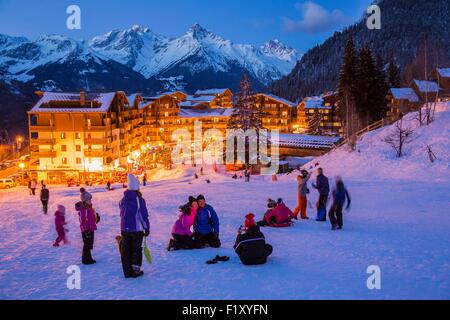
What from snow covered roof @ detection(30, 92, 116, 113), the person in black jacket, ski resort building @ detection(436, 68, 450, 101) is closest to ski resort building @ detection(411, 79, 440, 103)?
ski resort building @ detection(436, 68, 450, 101)

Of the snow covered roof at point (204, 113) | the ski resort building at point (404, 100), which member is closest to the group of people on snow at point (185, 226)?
the ski resort building at point (404, 100)

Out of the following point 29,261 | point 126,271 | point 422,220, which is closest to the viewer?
point 126,271

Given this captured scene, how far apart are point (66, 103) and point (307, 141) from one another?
37673 millimetres

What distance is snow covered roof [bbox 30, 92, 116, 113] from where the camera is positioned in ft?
199

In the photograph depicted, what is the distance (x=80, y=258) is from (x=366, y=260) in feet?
23.4

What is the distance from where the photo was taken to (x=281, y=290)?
7746 millimetres

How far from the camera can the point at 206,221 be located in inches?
433

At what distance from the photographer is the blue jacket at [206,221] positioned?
36.0ft

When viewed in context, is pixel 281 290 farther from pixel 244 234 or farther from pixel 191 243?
pixel 191 243

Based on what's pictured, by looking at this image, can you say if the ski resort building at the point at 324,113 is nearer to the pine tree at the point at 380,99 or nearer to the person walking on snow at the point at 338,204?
the pine tree at the point at 380,99

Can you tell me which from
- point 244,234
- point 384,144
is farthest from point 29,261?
point 384,144

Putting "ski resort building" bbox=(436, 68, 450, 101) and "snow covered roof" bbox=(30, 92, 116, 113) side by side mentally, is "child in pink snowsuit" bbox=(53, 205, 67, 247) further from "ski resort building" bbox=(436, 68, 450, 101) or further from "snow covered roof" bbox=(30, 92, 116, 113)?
"ski resort building" bbox=(436, 68, 450, 101)

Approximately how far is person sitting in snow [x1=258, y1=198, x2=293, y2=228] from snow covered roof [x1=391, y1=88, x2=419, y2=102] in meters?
55.0
